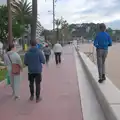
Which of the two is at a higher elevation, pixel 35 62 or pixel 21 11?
pixel 21 11

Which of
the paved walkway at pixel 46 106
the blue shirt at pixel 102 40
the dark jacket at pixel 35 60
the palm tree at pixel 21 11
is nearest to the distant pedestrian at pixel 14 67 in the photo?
the paved walkway at pixel 46 106

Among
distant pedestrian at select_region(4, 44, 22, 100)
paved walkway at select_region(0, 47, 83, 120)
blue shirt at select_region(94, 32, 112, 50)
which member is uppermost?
blue shirt at select_region(94, 32, 112, 50)

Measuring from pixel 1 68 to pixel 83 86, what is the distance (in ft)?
26.4

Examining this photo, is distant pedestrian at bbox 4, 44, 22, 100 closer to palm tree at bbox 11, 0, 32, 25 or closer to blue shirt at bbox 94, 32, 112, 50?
blue shirt at bbox 94, 32, 112, 50

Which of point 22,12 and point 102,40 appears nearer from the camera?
point 102,40

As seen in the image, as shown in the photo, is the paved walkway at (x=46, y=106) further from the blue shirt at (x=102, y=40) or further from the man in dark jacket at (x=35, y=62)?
the blue shirt at (x=102, y=40)

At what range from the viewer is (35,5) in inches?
1010

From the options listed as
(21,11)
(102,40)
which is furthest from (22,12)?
(102,40)

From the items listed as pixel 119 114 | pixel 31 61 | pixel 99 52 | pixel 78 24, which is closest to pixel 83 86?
pixel 99 52

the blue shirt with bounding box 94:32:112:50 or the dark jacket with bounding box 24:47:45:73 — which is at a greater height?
the blue shirt with bounding box 94:32:112:50

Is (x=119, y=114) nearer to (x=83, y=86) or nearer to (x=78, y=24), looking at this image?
(x=83, y=86)

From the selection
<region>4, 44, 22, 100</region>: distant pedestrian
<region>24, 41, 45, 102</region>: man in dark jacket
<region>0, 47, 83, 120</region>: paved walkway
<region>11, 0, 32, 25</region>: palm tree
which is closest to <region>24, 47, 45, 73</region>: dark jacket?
<region>24, 41, 45, 102</region>: man in dark jacket

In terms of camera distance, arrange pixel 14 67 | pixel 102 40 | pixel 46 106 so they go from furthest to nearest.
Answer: pixel 102 40 → pixel 14 67 → pixel 46 106

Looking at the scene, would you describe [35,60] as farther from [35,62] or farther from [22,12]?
[22,12]
